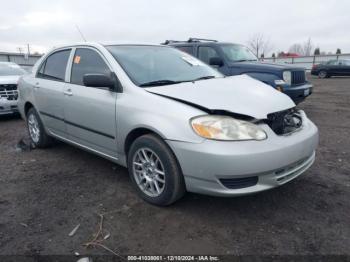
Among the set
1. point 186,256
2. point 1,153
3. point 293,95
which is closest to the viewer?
point 186,256

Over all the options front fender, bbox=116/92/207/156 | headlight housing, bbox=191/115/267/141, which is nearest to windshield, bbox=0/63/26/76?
front fender, bbox=116/92/207/156

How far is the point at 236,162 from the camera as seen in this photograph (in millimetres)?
2584

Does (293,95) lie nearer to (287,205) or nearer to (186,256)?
(287,205)

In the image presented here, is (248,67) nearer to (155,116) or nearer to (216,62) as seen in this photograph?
(216,62)

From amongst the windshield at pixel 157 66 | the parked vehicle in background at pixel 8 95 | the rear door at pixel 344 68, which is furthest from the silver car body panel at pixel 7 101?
the rear door at pixel 344 68

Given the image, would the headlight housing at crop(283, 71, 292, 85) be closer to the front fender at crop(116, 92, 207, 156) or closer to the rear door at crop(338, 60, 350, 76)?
the front fender at crop(116, 92, 207, 156)


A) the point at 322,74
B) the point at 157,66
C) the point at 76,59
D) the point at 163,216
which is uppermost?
the point at 76,59

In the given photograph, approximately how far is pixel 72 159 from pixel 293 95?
4.98 m

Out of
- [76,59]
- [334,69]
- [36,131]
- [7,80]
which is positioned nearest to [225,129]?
[76,59]

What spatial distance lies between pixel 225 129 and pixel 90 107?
1748 millimetres

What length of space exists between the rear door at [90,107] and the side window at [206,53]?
4333mm

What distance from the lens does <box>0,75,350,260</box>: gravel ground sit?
2553 mm

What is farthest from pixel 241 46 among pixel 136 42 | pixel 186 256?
pixel 186 256

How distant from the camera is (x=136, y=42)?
4.19 m
